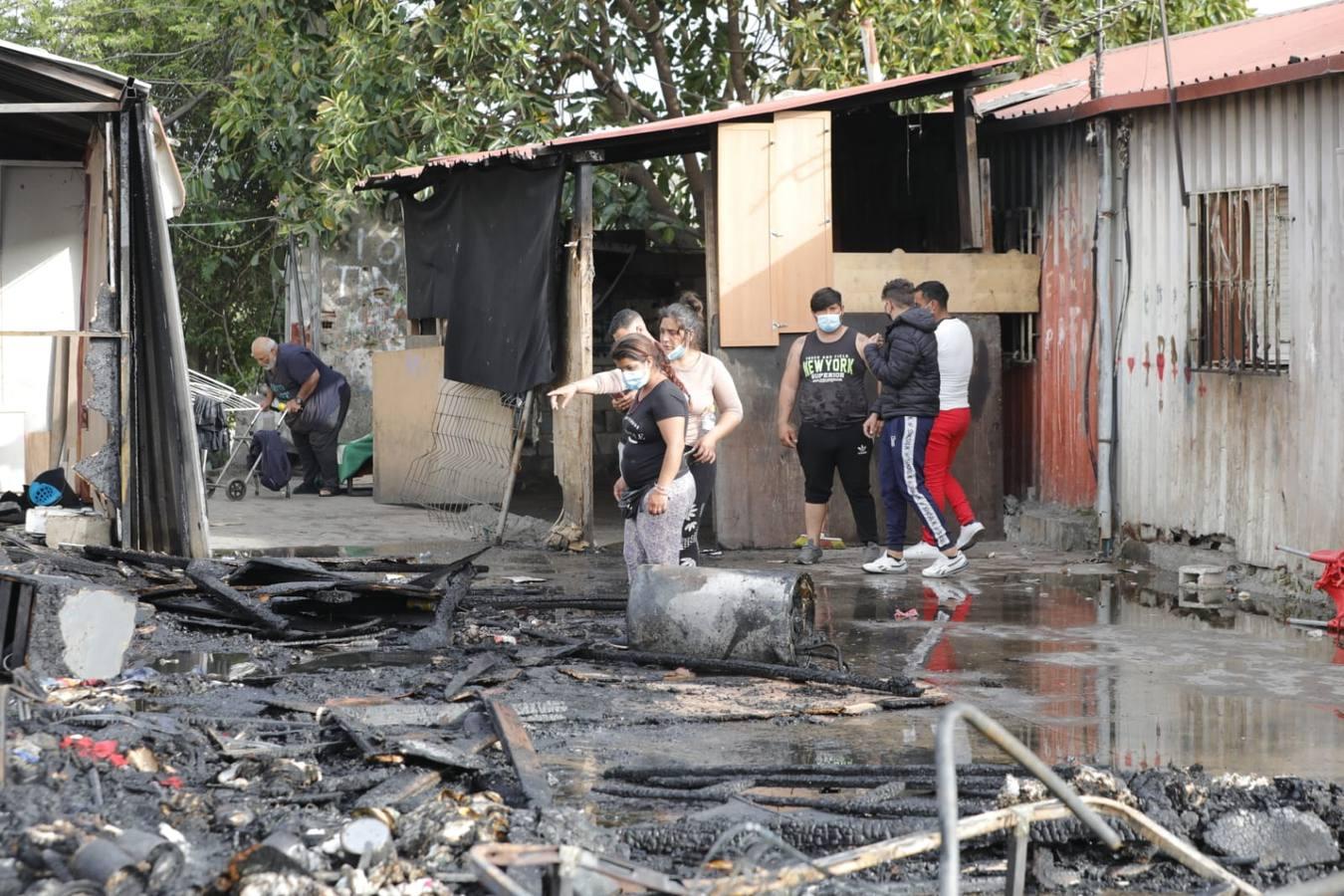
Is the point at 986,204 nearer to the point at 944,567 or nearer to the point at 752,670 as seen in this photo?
the point at 944,567

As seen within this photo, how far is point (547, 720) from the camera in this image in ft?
23.1

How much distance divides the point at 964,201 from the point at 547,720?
7.36 meters

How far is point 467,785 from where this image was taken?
591 centimetres

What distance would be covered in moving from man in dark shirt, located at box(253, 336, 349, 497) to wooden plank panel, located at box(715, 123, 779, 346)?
6.44 m

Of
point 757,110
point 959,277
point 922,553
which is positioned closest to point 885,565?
point 922,553

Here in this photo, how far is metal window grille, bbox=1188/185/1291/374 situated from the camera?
10508mm

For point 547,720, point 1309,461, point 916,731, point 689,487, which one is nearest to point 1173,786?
point 916,731

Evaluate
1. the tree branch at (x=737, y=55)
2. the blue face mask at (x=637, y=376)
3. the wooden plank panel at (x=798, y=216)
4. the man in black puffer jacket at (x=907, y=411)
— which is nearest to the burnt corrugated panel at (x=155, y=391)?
the blue face mask at (x=637, y=376)

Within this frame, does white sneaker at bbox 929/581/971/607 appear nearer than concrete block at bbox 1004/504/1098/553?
Yes

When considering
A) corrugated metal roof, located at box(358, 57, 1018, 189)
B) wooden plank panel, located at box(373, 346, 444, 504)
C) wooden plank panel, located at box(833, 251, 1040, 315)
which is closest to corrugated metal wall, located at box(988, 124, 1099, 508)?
wooden plank panel, located at box(833, 251, 1040, 315)

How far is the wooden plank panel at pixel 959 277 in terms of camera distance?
1286 centimetres

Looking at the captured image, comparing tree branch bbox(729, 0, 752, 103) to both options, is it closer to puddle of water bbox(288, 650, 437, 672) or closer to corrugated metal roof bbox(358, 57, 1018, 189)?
corrugated metal roof bbox(358, 57, 1018, 189)

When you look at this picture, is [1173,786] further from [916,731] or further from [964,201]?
[964,201]

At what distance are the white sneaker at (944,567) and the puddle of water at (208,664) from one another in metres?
4.79
